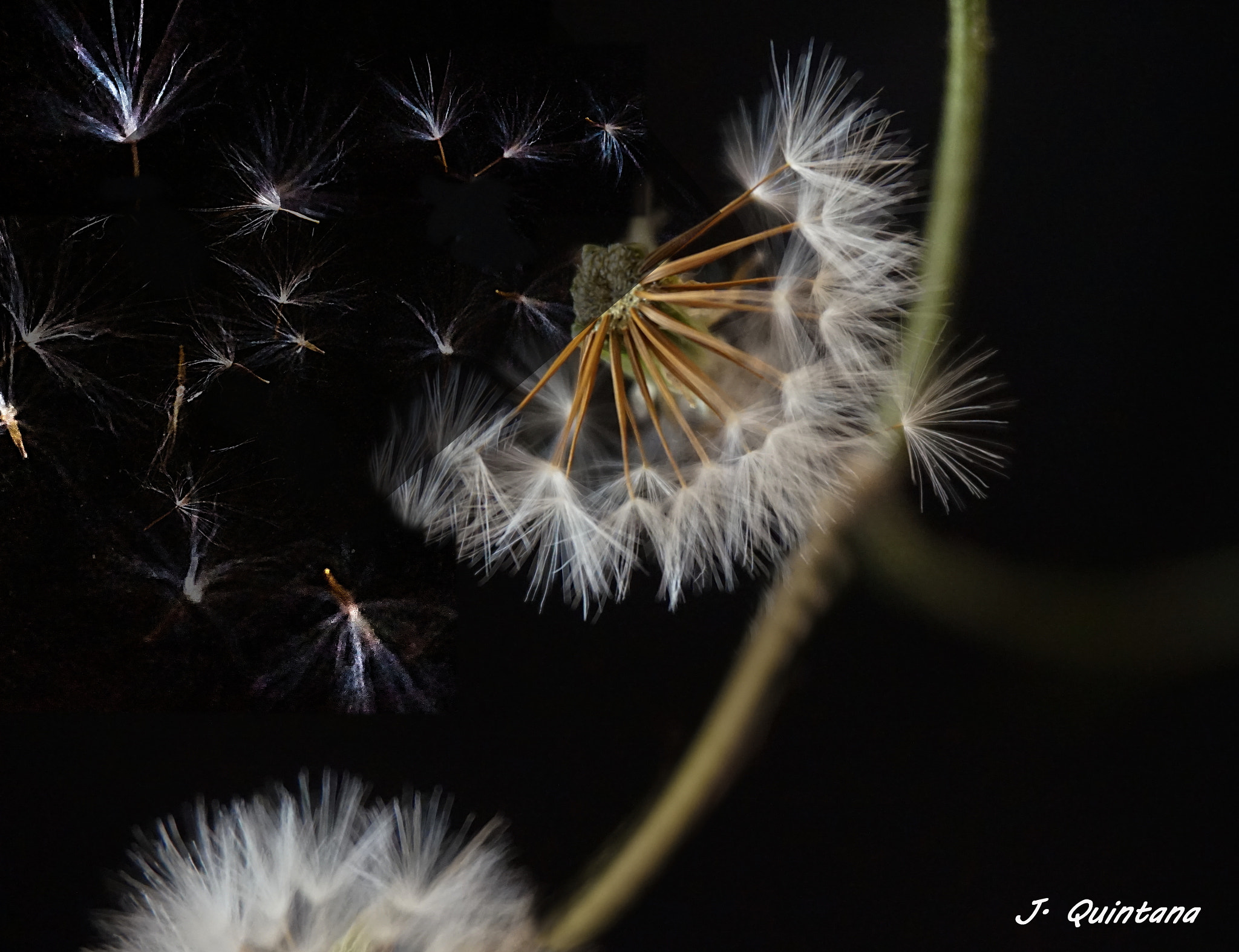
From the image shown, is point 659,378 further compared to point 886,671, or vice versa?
point 886,671

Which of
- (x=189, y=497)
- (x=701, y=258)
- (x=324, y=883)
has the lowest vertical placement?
(x=324, y=883)

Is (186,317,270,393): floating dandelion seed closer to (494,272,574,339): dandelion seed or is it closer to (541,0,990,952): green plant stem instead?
(494,272,574,339): dandelion seed

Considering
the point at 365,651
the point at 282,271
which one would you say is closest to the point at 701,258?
the point at 282,271

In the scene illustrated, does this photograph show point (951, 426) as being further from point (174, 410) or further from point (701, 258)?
point (174, 410)

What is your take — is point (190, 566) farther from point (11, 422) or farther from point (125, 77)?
point (125, 77)

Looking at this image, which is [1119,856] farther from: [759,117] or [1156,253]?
[759,117]

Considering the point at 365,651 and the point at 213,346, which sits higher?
the point at 213,346
